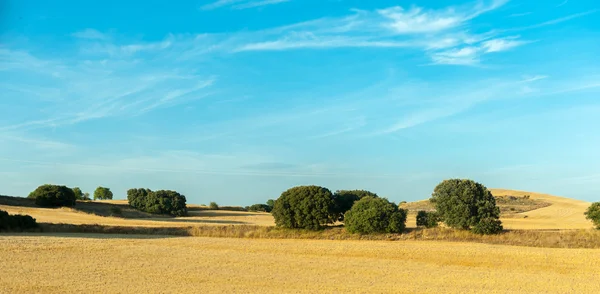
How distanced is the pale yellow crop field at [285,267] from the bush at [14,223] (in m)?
5.35

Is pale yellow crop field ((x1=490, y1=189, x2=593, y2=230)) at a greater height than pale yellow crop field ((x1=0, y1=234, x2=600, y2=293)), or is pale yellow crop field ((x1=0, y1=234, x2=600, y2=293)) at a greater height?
pale yellow crop field ((x1=490, y1=189, x2=593, y2=230))

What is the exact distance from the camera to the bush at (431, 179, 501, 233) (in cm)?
3198

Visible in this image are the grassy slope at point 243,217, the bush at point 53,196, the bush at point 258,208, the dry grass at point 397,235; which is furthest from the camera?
the bush at point 258,208

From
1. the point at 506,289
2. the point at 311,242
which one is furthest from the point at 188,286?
the point at 311,242

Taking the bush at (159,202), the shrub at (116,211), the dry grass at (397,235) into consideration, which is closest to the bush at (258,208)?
the bush at (159,202)

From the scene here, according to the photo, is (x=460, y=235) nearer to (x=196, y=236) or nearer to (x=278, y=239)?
(x=278, y=239)

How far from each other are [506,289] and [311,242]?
47.8ft

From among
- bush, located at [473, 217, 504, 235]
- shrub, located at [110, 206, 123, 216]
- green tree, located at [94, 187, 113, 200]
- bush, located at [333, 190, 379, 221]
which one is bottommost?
bush, located at [473, 217, 504, 235]

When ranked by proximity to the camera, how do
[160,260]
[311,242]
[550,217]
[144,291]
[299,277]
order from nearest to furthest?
[144,291]
[299,277]
[160,260]
[311,242]
[550,217]

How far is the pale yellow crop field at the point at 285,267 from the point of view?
1762 cm

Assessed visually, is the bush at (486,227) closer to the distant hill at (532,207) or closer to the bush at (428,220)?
the bush at (428,220)

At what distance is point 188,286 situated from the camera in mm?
17531

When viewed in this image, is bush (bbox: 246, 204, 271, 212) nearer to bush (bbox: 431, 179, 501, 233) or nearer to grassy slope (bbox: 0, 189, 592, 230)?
grassy slope (bbox: 0, 189, 592, 230)

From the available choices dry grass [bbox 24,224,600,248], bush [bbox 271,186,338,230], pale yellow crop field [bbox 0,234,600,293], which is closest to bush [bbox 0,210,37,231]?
dry grass [bbox 24,224,600,248]
